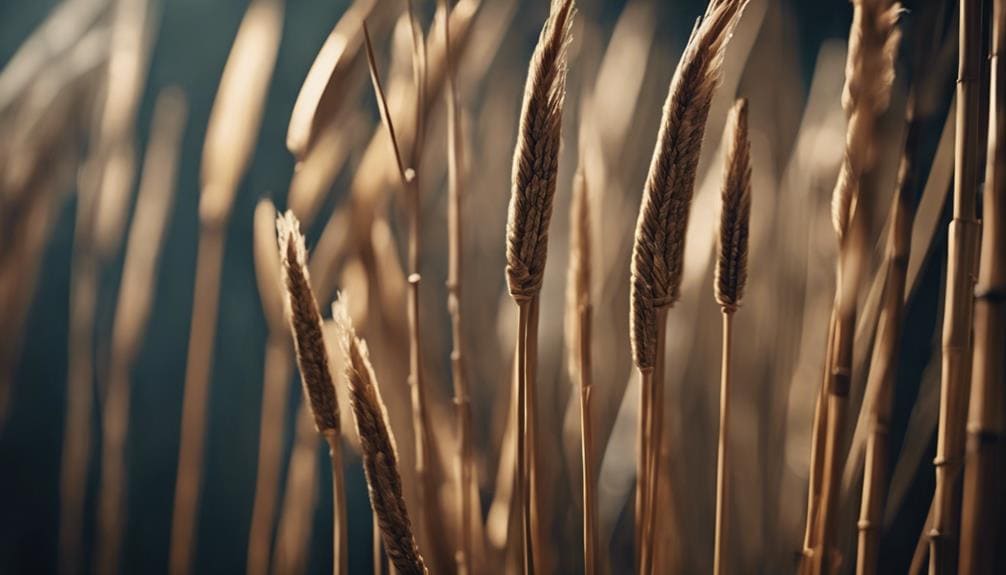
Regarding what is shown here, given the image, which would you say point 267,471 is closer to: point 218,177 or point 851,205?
point 218,177

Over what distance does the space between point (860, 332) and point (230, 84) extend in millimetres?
498

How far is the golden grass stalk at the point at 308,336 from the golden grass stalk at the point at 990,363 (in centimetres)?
32

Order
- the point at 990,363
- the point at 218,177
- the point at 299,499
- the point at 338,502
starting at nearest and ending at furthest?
the point at 990,363, the point at 338,502, the point at 218,177, the point at 299,499

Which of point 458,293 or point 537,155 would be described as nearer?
point 537,155

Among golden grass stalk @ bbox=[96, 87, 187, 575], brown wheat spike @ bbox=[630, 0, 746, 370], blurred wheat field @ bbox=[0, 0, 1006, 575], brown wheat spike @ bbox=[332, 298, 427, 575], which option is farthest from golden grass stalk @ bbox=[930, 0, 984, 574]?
golden grass stalk @ bbox=[96, 87, 187, 575]

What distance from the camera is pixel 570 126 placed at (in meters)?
1.08

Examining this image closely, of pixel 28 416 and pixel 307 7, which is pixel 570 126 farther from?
pixel 28 416

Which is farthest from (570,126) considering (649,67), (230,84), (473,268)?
(230,84)

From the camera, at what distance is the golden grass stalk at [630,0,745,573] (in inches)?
13.2

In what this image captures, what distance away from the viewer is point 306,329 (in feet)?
1.34

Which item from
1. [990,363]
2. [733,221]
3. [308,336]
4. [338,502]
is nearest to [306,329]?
[308,336]

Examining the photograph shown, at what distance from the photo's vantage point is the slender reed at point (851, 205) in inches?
14.1

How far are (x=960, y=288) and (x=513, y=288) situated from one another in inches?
8.4

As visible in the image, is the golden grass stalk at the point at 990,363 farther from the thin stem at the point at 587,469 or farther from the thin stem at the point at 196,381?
the thin stem at the point at 196,381
